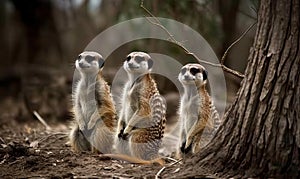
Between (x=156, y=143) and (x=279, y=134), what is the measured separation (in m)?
1.38

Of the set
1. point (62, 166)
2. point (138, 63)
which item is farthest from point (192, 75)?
point (62, 166)

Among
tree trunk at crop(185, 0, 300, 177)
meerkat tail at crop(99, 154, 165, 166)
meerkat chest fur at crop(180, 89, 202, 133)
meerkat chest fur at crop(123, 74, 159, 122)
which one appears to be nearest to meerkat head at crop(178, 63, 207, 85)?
meerkat chest fur at crop(180, 89, 202, 133)

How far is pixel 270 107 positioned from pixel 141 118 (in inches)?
52.7

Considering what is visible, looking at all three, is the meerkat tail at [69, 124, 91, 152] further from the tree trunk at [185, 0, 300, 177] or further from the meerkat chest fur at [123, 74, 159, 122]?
the tree trunk at [185, 0, 300, 177]

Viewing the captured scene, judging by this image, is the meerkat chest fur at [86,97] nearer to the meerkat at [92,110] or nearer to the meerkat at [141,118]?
the meerkat at [92,110]

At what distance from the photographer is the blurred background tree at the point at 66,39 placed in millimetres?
7324

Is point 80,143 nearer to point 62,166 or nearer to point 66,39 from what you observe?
point 62,166

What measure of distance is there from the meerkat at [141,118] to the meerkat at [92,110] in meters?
0.10

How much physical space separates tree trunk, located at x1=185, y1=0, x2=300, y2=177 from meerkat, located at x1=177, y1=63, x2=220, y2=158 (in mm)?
989

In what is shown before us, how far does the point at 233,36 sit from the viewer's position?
10414 millimetres

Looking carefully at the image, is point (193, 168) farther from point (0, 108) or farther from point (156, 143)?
point (0, 108)

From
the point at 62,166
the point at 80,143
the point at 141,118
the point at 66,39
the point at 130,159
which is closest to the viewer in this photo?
the point at 62,166

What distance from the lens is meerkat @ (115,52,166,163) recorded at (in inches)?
173

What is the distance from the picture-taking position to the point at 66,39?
15.5m
